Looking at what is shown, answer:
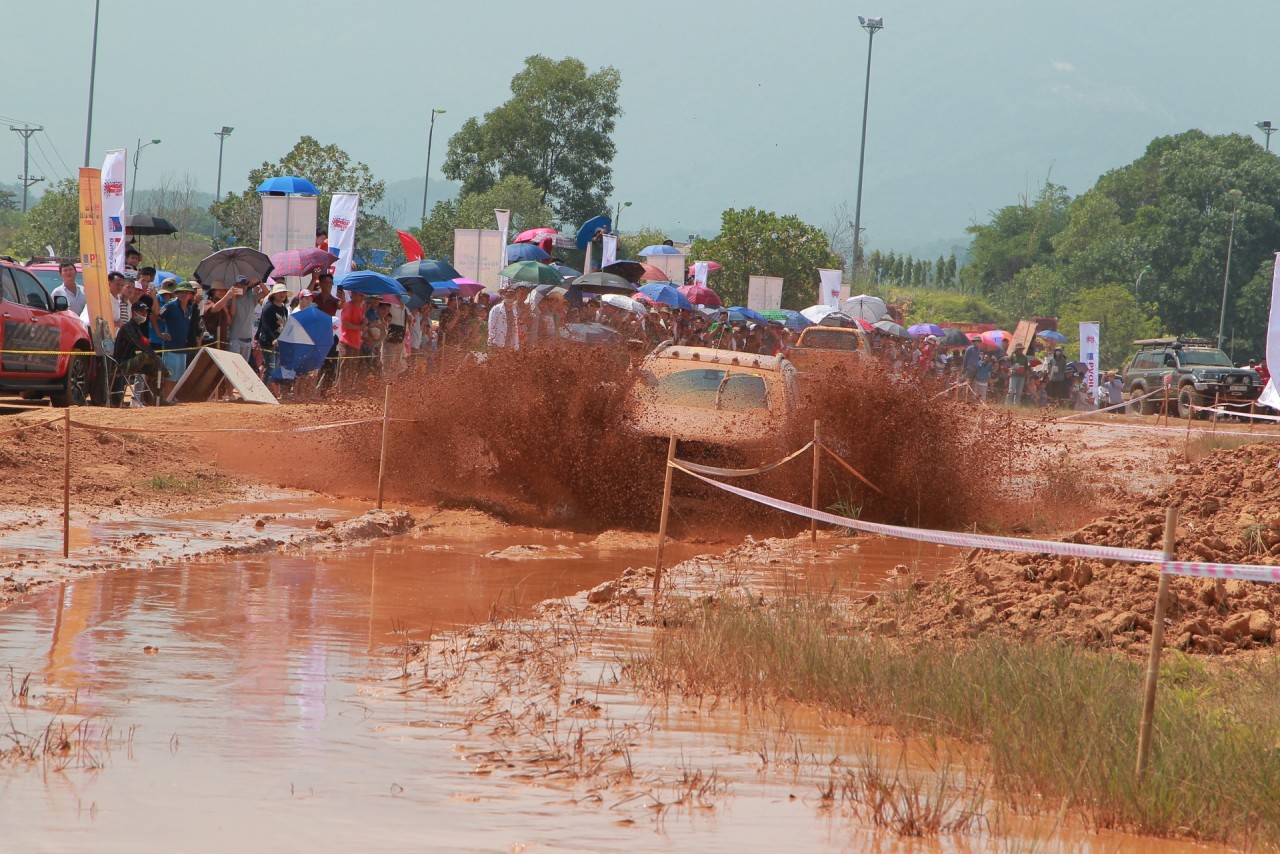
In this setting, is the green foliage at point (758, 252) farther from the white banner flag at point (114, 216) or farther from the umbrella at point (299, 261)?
the white banner flag at point (114, 216)

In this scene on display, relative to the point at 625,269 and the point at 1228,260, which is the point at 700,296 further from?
the point at 1228,260

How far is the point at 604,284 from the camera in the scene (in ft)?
88.6

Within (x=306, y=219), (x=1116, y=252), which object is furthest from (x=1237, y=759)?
(x=1116, y=252)

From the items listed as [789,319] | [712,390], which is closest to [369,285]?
[712,390]

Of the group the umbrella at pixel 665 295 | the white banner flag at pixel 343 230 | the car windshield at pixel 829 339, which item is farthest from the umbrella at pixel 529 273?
the car windshield at pixel 829 339

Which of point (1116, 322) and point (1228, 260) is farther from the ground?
point (1228, 260)

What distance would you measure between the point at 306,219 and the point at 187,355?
19.2 ft

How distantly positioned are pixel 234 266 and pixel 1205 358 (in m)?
27.6

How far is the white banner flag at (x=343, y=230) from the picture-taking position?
24.2 meters

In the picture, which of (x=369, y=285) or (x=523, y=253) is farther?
(x=523, y=253)

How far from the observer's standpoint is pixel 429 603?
9.57 metres

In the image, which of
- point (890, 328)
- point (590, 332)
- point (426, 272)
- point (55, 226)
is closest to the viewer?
point (590, 332)

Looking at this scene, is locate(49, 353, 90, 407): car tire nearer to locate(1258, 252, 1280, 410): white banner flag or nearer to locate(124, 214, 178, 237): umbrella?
locate(124, 214, 178, 237): umbrella

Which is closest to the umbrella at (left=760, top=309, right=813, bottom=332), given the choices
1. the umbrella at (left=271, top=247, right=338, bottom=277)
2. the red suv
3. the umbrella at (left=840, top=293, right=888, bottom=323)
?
the umbrella at (left=840, top=293, right=888, bottom=323)
